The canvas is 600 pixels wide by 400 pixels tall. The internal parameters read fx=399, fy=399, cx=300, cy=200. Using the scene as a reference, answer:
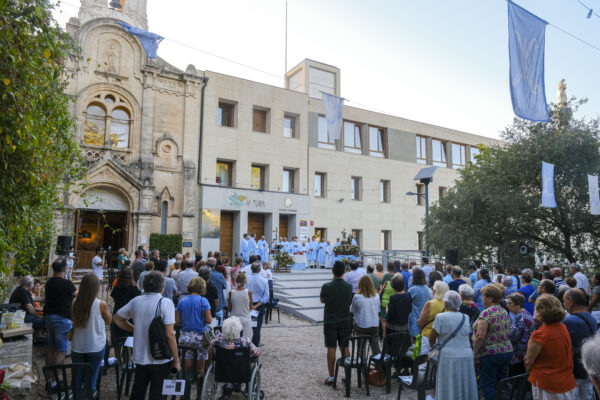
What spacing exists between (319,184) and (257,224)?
5.36 metres

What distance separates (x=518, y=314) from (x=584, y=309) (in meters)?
0.81

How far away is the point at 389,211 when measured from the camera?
98.0ft

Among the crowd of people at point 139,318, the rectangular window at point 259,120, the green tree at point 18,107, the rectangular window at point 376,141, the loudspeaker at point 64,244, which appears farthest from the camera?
the rectangular window at point 376,141

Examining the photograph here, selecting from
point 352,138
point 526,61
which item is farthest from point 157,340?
point 352,138

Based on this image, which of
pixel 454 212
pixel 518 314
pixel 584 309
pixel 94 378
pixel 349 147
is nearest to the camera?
pixel 584 309

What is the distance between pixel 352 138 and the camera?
29.1 m

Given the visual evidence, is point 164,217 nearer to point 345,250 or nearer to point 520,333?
point 345,250

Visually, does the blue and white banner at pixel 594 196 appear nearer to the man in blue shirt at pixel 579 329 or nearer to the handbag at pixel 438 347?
the man in blue shirt at pixel 579 329

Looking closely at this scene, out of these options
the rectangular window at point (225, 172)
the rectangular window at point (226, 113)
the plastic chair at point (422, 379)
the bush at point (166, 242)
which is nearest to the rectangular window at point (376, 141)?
the rectangular window at point (226, 113)

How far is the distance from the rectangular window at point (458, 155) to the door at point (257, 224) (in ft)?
60.0

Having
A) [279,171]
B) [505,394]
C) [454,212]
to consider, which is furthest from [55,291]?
[279,171]

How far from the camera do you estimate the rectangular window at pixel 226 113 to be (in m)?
24.8

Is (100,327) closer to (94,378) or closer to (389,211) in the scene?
(94,378)

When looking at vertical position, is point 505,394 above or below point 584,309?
below
